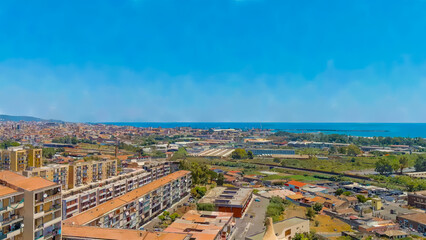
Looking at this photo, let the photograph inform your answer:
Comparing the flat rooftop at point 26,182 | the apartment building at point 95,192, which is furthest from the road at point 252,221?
the flat rooftop at point 26,182

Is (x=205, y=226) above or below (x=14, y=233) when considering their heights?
below

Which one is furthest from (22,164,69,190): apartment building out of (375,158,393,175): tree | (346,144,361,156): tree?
(346,144,361,156): tree

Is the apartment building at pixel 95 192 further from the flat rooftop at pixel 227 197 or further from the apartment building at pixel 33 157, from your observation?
the apartment building at pixel 33 157

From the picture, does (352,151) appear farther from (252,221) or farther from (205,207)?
(205,207)

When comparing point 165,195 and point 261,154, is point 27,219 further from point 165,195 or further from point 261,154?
point 261,154

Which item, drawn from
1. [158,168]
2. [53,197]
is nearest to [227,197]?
[158,168]
